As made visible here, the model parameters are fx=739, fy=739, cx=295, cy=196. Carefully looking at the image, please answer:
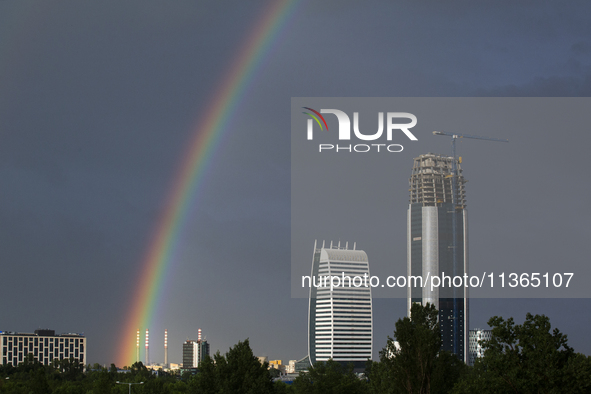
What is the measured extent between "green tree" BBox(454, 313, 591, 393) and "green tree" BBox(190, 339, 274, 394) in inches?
1123

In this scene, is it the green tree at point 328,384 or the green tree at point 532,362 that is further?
the green tree at point 328,384

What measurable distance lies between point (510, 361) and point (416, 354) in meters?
9.89

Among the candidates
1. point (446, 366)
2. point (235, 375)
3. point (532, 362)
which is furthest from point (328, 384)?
point (532, 362)

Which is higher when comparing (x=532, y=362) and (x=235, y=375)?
(x=532, y=362)

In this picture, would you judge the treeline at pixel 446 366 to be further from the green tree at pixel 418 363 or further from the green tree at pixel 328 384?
the green tree at pixel 328 384

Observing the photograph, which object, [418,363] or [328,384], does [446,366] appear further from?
[328,384]

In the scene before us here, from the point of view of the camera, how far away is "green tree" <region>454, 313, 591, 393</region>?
35.3m

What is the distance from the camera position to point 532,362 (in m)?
36.0

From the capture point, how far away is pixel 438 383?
44969mm

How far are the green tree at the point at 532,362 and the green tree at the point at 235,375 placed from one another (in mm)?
28516

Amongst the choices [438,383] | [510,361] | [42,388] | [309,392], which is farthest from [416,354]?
[42,388]

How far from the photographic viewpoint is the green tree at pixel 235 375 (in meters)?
62.4

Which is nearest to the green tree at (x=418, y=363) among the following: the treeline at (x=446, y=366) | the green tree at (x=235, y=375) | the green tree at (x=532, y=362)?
the treeline at (x=446, y=366)

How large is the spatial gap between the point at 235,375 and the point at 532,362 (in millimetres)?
32752
